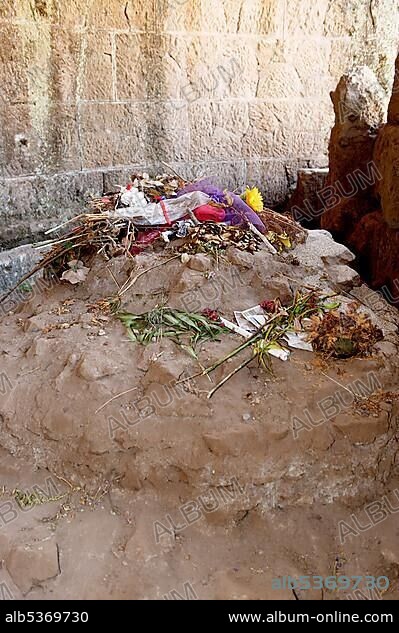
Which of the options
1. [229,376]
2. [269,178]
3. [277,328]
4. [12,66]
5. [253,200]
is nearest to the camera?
[229,376]

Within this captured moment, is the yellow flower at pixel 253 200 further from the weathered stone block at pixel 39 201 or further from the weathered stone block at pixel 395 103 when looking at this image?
the weathered stone block at pixel 39 201

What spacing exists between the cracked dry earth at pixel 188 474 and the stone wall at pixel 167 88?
2344mm

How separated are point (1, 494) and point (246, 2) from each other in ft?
15.0

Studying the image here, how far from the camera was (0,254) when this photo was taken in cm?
444

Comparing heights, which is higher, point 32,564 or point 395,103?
point 395,103

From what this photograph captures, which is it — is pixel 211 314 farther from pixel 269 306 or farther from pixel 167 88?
pixel 167 88

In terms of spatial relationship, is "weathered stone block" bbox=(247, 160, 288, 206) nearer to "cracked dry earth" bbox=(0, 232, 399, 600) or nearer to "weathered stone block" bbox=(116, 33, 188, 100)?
"weathered stone block" bbox=(116, 33, 188, 100)

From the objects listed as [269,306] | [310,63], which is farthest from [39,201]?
[310,63]

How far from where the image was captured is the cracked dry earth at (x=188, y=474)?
2125 millimetres

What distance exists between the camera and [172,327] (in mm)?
2924

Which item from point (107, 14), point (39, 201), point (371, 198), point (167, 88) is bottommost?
point (39, 201)
